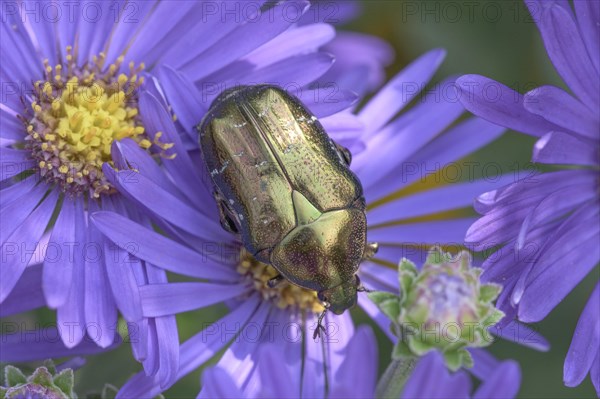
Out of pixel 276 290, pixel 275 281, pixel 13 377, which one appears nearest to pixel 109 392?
pixel 13 377

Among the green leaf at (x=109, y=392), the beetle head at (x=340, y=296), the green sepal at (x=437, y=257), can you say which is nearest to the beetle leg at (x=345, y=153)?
the beetle head at (x=340, y=296)

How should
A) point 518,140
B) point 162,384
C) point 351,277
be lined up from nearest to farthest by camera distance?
point 162,384, point 351,277, point 518,140

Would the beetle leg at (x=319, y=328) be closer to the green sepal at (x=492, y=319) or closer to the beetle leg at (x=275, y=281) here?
the beetle leg at (x=275, y=281)

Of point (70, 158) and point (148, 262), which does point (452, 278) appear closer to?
point (148, 262)

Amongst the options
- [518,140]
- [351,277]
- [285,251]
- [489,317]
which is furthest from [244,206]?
[518,140]

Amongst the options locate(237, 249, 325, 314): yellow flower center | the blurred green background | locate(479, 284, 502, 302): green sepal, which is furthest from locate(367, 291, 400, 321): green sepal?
the blurred green background

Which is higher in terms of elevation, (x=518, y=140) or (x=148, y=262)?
(x=148, y=262)
